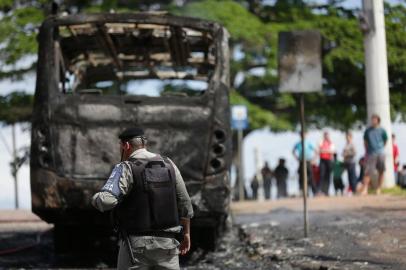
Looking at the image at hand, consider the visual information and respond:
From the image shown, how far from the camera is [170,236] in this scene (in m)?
6.62

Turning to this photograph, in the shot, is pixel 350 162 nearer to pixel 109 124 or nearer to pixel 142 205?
pixel 109 124

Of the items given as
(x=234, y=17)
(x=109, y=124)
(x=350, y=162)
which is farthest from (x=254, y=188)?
(x=109, y=124)

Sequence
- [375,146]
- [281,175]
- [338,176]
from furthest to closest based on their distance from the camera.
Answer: [281,175] → [338,176] → [375,146]

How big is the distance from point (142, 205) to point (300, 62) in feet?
21.3

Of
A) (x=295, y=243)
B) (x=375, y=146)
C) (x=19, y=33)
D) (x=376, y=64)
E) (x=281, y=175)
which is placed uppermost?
(x=19, y=33)

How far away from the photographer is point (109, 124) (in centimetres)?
1138

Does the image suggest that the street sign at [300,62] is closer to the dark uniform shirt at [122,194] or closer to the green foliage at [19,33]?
the dark uniform shirt at [122,194]

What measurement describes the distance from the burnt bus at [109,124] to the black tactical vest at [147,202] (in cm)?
459

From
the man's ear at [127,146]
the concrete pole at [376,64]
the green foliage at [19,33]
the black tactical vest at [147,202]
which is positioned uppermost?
the green foliage at [19,33]

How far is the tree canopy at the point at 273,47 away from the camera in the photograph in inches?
1166

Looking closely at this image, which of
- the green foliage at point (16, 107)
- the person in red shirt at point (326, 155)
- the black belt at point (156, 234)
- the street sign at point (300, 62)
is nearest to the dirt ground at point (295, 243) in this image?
the street sign at point (300, 62)

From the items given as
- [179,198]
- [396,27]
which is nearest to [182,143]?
[179,198]

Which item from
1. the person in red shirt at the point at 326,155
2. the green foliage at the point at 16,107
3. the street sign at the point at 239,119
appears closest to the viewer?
the person in red shirt at the point at 326,155

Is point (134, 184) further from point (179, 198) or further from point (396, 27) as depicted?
point (396, 27)
